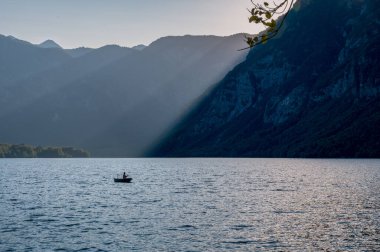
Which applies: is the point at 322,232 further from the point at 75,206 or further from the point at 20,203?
the point at 20,203

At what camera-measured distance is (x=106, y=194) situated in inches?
5079

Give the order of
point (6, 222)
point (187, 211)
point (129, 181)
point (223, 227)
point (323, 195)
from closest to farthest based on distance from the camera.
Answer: point (223, 227) < point (6, 222) < point (187, 211) < point (323, 195) < point (129, 181)

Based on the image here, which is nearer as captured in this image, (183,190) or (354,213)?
(354,213)

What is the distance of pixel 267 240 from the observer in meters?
60.4

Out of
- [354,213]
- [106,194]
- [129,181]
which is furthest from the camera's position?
[129,181]

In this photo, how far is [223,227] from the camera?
231 feet

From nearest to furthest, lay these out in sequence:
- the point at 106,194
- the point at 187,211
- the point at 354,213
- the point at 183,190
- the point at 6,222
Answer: the point at 6,222, the point at 354,213, the point at 187,211, the point at 106,194, the point at 183,190

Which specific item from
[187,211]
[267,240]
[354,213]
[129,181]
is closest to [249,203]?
[187,211]

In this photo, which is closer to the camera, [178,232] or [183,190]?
[178,232]

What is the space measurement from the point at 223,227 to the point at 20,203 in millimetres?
56165

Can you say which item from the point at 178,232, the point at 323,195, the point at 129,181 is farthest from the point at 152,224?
the point at 129,181

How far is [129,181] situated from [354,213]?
333 feet

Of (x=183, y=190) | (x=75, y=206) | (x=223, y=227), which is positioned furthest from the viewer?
(x=183, y=190)

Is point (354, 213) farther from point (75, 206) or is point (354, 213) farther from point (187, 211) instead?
point (75, 206)
